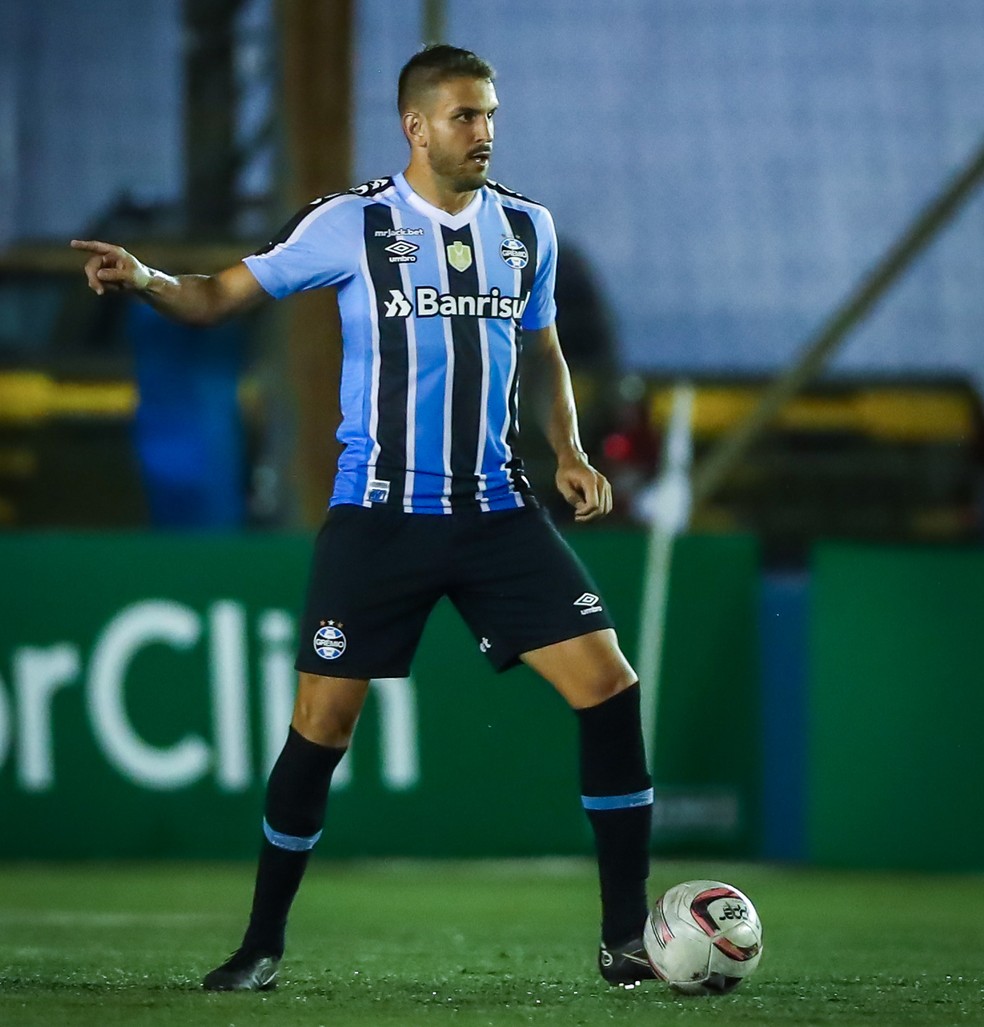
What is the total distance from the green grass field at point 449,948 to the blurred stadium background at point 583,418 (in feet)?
1.03

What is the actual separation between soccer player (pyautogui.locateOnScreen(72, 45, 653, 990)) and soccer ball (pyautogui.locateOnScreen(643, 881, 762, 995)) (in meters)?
0.08

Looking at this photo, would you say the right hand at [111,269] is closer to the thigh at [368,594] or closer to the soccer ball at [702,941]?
the thigh at [368,594]

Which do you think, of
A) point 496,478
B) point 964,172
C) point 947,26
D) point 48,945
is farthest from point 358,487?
point 947,26

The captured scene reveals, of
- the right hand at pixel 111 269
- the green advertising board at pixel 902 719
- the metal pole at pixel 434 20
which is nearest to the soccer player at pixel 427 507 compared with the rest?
the right hand at pixel 111 269

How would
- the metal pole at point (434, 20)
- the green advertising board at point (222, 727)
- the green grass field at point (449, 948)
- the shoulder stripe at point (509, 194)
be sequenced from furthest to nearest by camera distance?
the metal pole at point (434, 20)
the green advertising board at point (222, 727)
the shoulder stripe at point (509, 194)
the green grass field at point (449, 948)

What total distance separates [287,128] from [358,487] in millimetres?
5642

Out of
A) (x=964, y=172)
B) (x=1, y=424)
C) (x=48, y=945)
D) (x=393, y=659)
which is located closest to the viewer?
(x=393, y=659)

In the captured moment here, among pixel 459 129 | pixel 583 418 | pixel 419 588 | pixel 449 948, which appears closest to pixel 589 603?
pixel 419 588

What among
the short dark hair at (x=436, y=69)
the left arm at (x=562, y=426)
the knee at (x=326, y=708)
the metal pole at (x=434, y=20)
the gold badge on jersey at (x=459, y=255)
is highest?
the metal pole at (x=434, y=20)

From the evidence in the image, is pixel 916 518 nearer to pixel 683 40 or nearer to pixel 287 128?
pixel 683 40

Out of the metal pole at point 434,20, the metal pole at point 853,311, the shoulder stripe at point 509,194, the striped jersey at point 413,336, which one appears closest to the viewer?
the striped jersey at point 413,336

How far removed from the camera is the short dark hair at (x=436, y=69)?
4656mm

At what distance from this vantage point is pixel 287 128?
10016 mm

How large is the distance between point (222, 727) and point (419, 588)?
12.7ft
